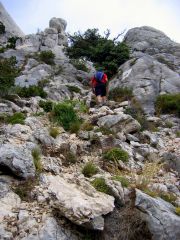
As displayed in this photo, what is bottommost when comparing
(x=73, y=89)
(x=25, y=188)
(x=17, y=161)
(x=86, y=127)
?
(x=25, y=188)

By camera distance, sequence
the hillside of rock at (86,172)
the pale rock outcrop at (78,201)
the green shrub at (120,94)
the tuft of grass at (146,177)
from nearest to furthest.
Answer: the pale rock outcrop at (78,201) < the hillside of rock at (86,172) < the tuft of grass at (146,177) < the green shrub at (120,94)

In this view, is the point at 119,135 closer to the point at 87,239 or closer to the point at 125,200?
the point at 125,200

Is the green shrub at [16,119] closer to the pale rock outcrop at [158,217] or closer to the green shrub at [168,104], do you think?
the pale rock outcrop at [158,217]

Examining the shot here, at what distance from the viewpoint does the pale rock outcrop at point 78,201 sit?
696 cm

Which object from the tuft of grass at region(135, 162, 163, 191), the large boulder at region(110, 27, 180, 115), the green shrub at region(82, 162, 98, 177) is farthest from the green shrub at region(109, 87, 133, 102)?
the green shrub at region(82, 162, 98, 177)

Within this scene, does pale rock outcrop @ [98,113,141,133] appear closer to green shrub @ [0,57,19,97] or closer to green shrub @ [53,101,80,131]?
green shrub @ [53,101,80,131]

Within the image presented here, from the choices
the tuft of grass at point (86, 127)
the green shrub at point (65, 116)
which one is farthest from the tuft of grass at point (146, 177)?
the green shrub at point (65, 116)

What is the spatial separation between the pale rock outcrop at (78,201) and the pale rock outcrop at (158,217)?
67cm

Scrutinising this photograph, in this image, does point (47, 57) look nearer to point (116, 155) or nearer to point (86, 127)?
point (86, 127)

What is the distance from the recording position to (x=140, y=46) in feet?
103

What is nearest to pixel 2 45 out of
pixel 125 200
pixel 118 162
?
pixel 118 162

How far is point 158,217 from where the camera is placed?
767cm

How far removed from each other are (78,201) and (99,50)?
67.3 feet

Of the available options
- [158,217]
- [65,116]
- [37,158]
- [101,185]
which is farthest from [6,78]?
[158,217]
